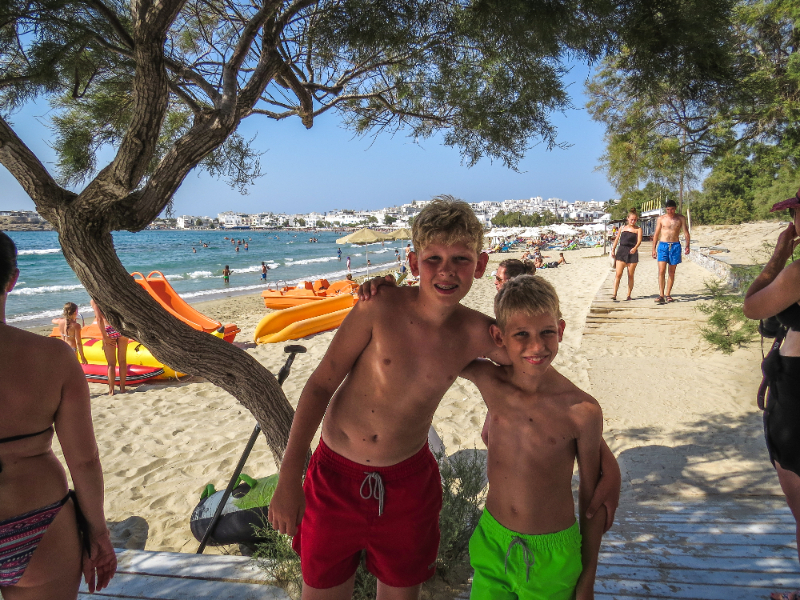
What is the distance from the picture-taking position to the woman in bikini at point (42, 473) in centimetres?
146

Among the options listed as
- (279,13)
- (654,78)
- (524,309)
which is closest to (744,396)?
(654,78)

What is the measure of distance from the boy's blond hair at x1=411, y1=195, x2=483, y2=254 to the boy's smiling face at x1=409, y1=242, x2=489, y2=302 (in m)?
0.02

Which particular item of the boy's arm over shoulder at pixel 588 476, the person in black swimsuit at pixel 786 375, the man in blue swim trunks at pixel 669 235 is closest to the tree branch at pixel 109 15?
the boy's arm over shoulder at pixel 588 476

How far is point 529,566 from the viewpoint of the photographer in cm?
162

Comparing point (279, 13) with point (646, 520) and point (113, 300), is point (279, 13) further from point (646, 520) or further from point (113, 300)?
Answer: point (646, 520)

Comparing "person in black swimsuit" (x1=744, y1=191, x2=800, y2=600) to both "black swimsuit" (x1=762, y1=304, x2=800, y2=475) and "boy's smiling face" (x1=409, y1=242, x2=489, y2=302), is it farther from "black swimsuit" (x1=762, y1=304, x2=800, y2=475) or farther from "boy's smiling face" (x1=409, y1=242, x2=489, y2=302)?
"boy's smiling face" (x1=409, y1=242, x2=489, y2=302)

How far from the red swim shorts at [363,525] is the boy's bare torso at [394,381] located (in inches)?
2.7

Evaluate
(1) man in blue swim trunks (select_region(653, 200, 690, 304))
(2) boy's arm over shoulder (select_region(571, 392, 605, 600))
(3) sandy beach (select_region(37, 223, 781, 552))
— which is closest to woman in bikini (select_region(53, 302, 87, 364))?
(3) sandy beach (select_region(37, 223, 781, 552))

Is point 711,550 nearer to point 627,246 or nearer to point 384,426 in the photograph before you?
point 384,426

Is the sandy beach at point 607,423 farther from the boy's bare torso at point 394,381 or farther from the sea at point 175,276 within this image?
the sea at point 175,276

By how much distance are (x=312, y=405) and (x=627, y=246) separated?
27.5ft

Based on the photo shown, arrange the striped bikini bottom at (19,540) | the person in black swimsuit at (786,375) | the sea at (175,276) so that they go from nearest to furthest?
the striped bikini bottom at (19,540) < the person in black swimsuit at (786,375) < the sea at (175,276)

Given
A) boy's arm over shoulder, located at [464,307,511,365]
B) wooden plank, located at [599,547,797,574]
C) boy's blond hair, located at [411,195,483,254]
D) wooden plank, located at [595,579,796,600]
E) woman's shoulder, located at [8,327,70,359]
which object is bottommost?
wooden plank, located at [599,547,797,574]

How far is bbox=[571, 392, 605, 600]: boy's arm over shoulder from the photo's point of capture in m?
1.62
